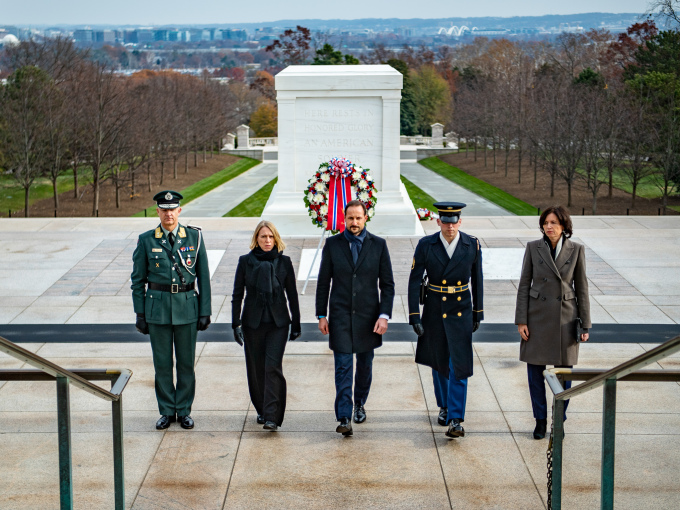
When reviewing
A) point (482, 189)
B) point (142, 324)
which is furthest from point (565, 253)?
point (482, 189)

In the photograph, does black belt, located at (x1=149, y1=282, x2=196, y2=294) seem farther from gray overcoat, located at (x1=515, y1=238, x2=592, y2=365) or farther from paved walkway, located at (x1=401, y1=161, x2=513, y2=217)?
paved walkway, located at (x1=401, y1=161, x2=513, y2=217)

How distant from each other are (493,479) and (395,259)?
7.20m

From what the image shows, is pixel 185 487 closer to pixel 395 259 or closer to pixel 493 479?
pixel 493 479

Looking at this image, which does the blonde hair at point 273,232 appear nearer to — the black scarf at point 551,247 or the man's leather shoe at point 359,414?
the man's leather shoe at point 359,414

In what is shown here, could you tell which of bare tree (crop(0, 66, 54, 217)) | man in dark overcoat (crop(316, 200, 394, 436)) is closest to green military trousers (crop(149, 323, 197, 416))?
man in dark overcoat (crop(316, 200, 394, 436))

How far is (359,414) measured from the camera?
6.61m

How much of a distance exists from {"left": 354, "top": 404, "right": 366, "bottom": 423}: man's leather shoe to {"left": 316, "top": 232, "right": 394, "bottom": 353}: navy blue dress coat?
0.45 metres

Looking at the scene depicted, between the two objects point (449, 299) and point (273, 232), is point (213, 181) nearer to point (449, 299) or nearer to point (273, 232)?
point (273, 232)

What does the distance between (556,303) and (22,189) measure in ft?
106

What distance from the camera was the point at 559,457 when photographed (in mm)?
4707

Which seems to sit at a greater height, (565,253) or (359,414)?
(565,253)

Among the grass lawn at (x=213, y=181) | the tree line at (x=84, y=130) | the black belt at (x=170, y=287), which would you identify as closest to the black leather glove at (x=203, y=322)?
the black belt at (x=170, y=287)

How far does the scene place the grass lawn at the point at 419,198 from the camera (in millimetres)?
31797

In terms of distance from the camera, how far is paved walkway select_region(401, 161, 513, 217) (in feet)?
101
